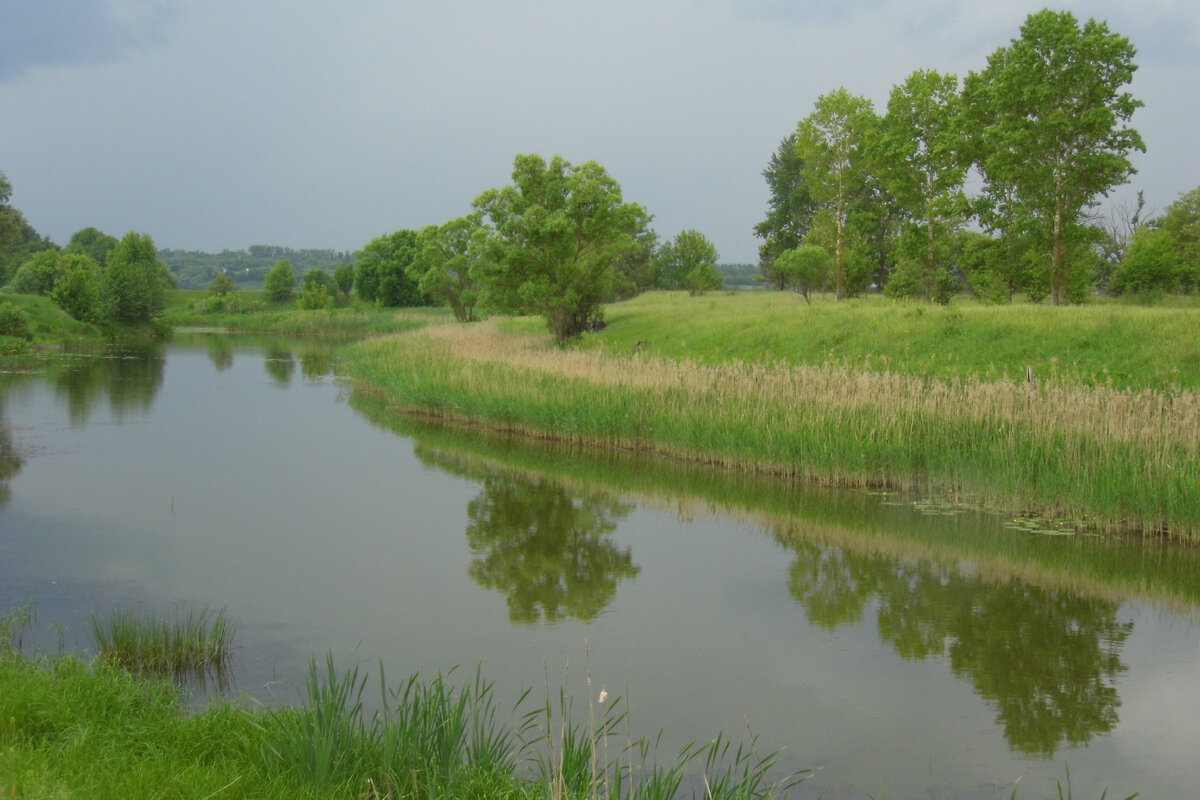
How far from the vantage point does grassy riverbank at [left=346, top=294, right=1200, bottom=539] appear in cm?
946

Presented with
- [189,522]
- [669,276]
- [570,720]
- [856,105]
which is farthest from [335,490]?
[669,276]

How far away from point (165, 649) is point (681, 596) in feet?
12.8

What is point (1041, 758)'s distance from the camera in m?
5.04

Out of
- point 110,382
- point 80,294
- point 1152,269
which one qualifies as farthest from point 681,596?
point 80,294

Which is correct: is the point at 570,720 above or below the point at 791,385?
below

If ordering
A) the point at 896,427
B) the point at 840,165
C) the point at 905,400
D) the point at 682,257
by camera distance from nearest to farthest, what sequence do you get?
1. the point at 896,427
2. the point at 905,400
3. the point at 840,165
4. the point at 682,257

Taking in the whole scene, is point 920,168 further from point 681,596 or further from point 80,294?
point 80,294

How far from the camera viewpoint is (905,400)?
11578 mm

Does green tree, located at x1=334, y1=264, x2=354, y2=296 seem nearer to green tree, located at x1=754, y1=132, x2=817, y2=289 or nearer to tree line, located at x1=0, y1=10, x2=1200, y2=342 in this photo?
tree line, located at x1=0, y1=10, x2=1200, y2=342

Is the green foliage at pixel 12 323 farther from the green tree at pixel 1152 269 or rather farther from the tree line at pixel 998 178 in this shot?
the green tree at pixel 1152 269

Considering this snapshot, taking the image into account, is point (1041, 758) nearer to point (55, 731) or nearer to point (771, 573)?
point (771, 573)

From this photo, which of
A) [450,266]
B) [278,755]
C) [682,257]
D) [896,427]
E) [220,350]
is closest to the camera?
[278,755]

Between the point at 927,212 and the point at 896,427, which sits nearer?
the point at 896,427

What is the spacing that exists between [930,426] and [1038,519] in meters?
1.75
